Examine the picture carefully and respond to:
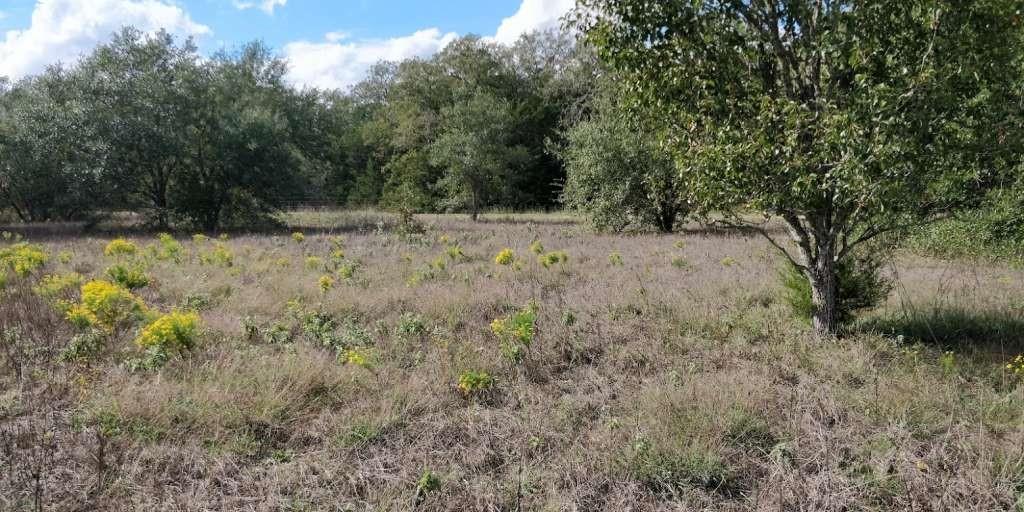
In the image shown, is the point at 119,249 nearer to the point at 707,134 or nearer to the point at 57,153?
the point at 707,134

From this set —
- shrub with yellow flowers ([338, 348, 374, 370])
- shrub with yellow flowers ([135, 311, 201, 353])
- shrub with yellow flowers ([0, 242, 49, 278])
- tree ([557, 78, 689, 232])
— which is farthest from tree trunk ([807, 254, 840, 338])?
tree ([557, 78, 689, 232])

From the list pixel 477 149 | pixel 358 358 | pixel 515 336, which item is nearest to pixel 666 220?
pixel 477 149

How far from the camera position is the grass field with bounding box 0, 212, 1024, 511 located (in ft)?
10.9

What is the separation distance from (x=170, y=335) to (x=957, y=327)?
26.0 ft

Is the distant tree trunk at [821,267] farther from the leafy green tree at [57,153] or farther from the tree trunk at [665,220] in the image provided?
the leafy green tree at [57,153]

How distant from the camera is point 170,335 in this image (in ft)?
15.9

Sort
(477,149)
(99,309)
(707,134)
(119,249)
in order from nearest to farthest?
(99,309), (707,134), (119,249), (477,149)

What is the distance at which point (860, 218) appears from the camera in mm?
5250

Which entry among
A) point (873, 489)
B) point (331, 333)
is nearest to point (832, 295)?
point (873, 489)

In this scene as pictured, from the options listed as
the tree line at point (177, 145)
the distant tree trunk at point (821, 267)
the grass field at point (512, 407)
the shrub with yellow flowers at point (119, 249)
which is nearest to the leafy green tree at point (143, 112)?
the tree line at point (177, 145)

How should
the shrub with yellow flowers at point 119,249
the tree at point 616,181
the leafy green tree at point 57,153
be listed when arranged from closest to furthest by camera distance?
the shrub with yellow flowers at point 119,249 → the leafy green tree at point 57,153 → the tree at point 616,181

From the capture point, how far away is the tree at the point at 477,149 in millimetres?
24562

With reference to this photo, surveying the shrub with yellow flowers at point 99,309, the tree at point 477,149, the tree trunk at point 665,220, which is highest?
the tree at point 477,149

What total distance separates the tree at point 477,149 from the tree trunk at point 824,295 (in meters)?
19.7
